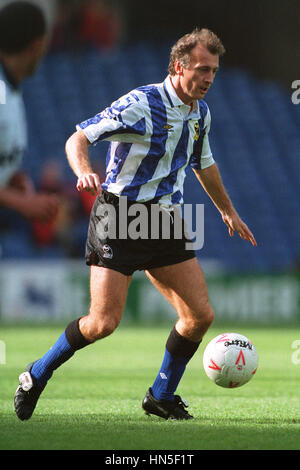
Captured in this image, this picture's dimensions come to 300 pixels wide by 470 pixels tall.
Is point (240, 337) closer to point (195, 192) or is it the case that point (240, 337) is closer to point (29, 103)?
point (195, 192)

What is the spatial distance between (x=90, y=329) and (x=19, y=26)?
5.88 feet

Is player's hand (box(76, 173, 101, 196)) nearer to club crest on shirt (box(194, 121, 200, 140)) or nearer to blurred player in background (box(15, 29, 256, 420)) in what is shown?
blurred player in background (box(15, 29, 256, 420))

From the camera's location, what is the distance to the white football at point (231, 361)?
5.34 metres

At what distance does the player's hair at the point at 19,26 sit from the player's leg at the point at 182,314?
1.71m

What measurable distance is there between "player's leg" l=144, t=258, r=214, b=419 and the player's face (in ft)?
3.16

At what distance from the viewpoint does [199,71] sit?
492 cm

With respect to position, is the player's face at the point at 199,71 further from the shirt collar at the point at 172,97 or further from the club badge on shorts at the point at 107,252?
the club badge on shorts at the point at 107,252

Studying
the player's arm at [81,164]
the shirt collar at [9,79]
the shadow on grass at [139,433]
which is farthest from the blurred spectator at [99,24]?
the shirt collar at [9,79]

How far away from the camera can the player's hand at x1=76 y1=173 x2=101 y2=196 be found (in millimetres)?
4242

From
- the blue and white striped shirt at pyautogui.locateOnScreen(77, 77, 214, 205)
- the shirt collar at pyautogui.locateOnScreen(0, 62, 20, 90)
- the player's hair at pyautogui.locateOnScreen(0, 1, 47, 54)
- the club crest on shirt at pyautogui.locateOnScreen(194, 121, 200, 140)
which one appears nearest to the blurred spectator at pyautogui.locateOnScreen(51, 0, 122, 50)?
the club crest on shirt at pyautogui.locateOnScreen(194, 121, 200, 140)

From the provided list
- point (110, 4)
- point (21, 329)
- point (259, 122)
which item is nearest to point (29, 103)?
point (110, 4)

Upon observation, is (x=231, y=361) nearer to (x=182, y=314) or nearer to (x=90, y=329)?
(x=182, y=314)

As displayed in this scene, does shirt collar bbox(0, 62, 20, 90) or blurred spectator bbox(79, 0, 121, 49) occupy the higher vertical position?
blurred spectator bbox(79, 0, 121, 49)
